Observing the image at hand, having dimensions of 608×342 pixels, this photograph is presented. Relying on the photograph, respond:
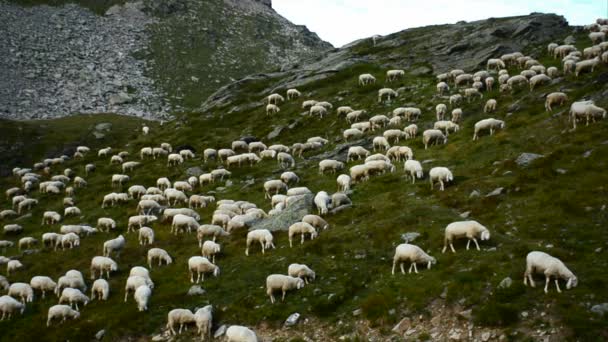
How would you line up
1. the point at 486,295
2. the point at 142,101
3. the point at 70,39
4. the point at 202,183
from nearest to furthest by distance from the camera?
the point at 486,295, the point at 202,183, the point at 142,101, the point at 70,39

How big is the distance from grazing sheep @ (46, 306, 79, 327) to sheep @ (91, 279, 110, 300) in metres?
1.79

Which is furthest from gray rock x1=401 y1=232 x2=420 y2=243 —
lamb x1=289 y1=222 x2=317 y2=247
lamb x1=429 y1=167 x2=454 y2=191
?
lamb x1=429 y1=167 x2=454 y2=191

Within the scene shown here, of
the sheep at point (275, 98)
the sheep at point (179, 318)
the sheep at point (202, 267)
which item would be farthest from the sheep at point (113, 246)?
the sheep at point (275, 98)

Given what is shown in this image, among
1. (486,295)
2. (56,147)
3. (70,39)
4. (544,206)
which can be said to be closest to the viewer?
(486,295)

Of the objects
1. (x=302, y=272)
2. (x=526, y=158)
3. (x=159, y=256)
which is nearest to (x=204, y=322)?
(x=302, y=272)

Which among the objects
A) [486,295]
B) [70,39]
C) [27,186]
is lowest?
[27,186]

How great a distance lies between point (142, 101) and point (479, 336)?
337 feet

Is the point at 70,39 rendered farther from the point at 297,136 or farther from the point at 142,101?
the point at 297,136

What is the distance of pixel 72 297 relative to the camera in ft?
81.3

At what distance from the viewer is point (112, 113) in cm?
10094

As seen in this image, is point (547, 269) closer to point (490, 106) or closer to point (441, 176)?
point (441, 176)

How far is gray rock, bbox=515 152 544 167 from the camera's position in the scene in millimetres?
29156

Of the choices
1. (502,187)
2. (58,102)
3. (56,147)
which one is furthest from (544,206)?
(58,102)

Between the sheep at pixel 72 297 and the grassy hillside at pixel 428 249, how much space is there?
1.78 ft
